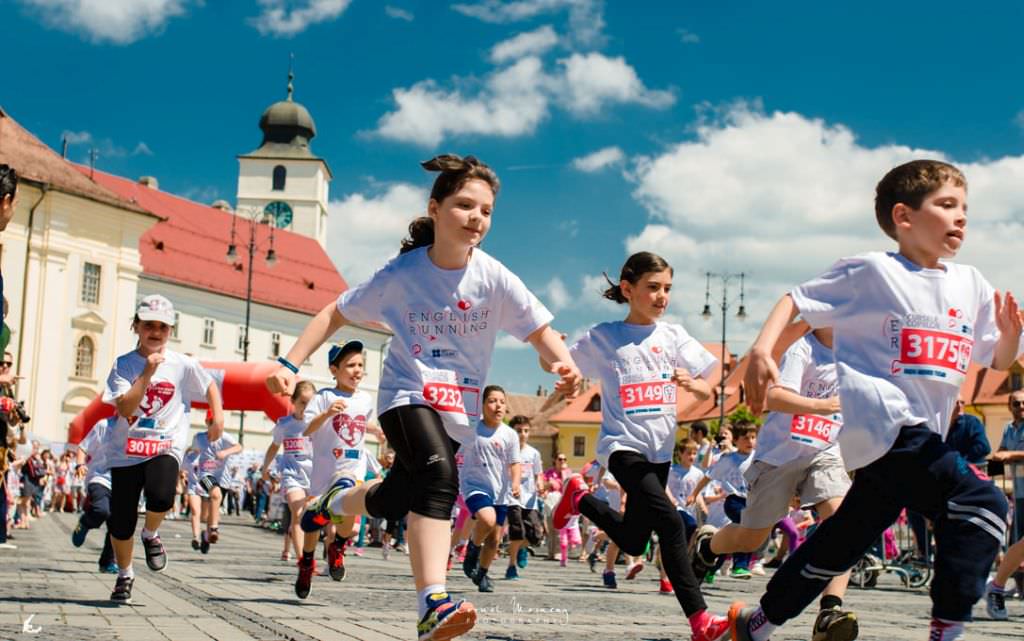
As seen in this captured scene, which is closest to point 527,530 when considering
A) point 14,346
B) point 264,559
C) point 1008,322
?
point 264,559

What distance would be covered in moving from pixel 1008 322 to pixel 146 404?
5.76m

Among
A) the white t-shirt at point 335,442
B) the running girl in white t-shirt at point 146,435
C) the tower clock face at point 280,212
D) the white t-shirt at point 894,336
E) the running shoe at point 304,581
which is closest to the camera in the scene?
the white t-shirt at point 894,336

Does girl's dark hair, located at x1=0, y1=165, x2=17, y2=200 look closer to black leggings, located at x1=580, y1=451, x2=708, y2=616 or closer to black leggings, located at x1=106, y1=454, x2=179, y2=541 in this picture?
black leggings, located at x1=106, y1=454, x2=179, y2=541

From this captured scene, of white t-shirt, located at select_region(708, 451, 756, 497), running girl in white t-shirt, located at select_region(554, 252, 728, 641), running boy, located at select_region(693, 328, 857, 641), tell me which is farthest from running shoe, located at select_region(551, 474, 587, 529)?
white t-shirt, located at select_region(708, 451, 756, 497)

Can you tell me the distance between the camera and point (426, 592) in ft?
16.4

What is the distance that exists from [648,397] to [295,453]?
20.7 feet

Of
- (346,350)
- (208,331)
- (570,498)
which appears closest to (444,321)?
(570,498)

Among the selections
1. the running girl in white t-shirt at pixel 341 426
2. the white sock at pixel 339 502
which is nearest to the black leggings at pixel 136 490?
the white sock at pixel 339 502

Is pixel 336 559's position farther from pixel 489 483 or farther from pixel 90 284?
pixel 90 284

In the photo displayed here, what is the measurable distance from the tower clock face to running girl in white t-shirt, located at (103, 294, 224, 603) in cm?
11127

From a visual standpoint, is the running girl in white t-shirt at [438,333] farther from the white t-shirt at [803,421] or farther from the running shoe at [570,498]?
the running shoe at [570,498]

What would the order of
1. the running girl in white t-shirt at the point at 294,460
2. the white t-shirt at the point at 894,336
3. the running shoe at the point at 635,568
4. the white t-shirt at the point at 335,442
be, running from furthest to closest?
the running shoe at the point at 635,568 < the running girl in white t-shirt at the point at 294,460 < the white t-shirt at the point at 335,442 < the white t-shirt at the point at 894,336

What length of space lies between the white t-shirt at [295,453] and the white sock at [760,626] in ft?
Answer: 27.8

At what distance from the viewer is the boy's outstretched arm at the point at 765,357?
4.50 m
